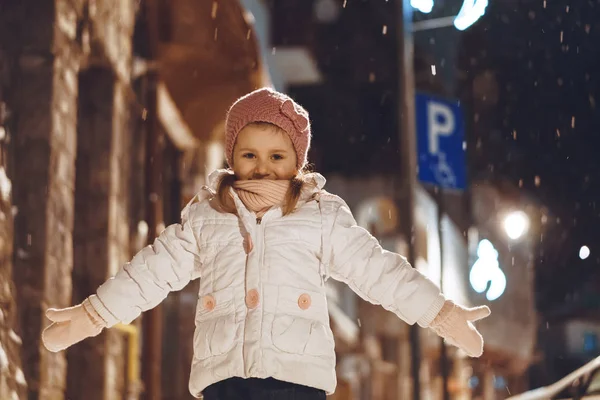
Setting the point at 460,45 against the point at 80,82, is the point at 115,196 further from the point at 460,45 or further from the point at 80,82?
the point at 460,45

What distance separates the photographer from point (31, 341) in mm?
5332

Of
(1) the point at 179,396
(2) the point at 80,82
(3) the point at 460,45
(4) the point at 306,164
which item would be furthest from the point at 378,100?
(4) the point at 306,164

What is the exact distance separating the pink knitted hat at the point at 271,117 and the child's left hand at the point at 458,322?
83cm

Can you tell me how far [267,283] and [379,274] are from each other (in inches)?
18.0

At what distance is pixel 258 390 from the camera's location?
323 centimetres

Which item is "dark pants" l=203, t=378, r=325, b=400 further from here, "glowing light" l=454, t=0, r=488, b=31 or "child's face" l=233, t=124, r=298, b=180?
"glowing light" l=454, t=0, r=488, b=31

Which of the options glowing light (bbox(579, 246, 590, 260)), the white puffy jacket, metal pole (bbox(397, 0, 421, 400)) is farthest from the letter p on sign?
glowing light (bbox(579, 246, 590, 260))

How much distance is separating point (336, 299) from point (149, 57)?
9.33 metres

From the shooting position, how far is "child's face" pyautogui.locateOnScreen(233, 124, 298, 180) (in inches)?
143

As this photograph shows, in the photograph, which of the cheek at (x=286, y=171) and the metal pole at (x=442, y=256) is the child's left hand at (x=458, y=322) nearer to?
the cheek at (x=286, y=171)

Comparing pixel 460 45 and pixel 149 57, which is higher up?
pixel 460 45

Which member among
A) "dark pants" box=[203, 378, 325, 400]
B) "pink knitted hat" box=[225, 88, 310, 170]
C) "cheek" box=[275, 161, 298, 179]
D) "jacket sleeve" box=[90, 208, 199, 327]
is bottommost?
"dark pants" box=[203, 378, 325, 400]

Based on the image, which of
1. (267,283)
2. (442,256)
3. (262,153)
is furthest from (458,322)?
(442,256)

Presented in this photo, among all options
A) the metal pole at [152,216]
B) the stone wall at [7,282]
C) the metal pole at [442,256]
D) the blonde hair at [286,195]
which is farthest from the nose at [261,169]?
the metal pole at [442,256]
